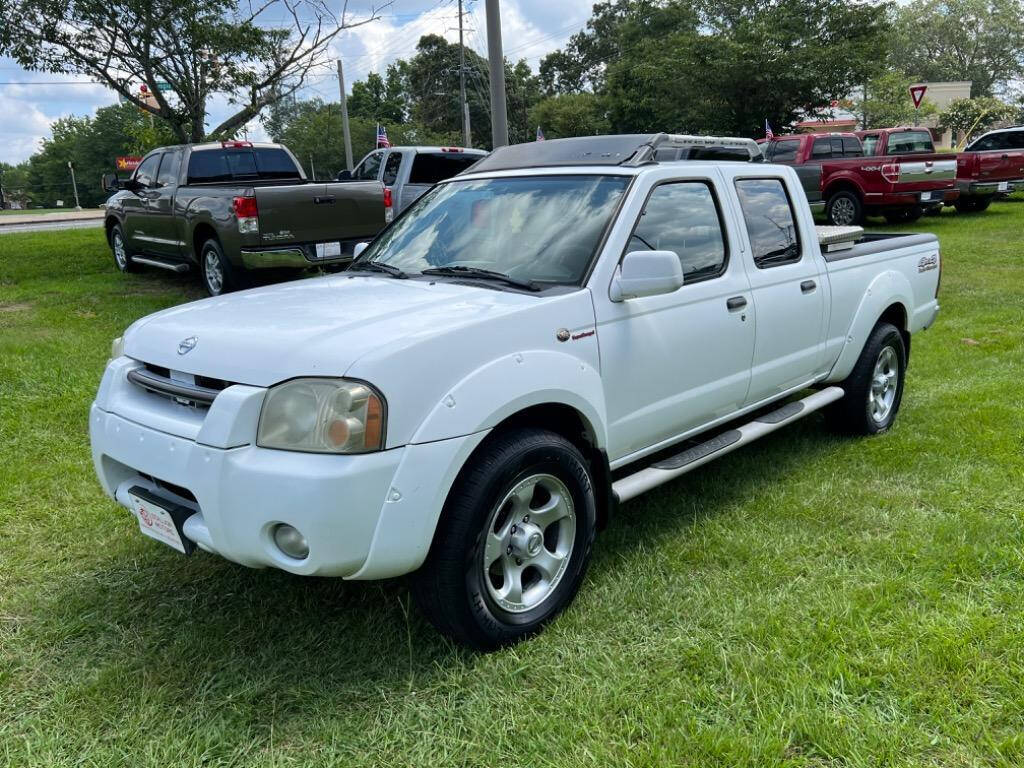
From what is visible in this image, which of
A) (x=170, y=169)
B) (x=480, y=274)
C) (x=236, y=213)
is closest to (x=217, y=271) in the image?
(x=236, y=213)

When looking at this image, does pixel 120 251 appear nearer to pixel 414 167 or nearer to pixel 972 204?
pixel 414 167

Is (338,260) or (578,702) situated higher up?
(338,260)

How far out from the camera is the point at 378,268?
4.10 meters

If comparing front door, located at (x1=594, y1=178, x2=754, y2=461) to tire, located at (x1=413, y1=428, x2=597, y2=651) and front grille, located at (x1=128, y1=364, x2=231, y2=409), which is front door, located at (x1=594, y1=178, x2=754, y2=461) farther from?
front grille, located at (x1=128, y1=364, x2=231, y2=409)

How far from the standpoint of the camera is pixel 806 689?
9.11 feet

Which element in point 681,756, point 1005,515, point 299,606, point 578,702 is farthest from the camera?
point 1005,515

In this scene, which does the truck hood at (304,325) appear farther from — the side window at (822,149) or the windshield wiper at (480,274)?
the side window at (822,149)

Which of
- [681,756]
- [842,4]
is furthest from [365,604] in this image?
[842,4]

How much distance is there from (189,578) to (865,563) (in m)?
2.98

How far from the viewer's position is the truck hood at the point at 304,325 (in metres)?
2.73

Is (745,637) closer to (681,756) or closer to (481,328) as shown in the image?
(681,756)

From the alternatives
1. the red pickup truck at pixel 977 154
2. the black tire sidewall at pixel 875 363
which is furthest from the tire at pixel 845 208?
the black tire sidewall at pixel 875 363

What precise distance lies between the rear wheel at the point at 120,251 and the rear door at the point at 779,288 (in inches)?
416

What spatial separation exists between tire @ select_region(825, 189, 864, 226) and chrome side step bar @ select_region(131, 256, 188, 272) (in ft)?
39.8
